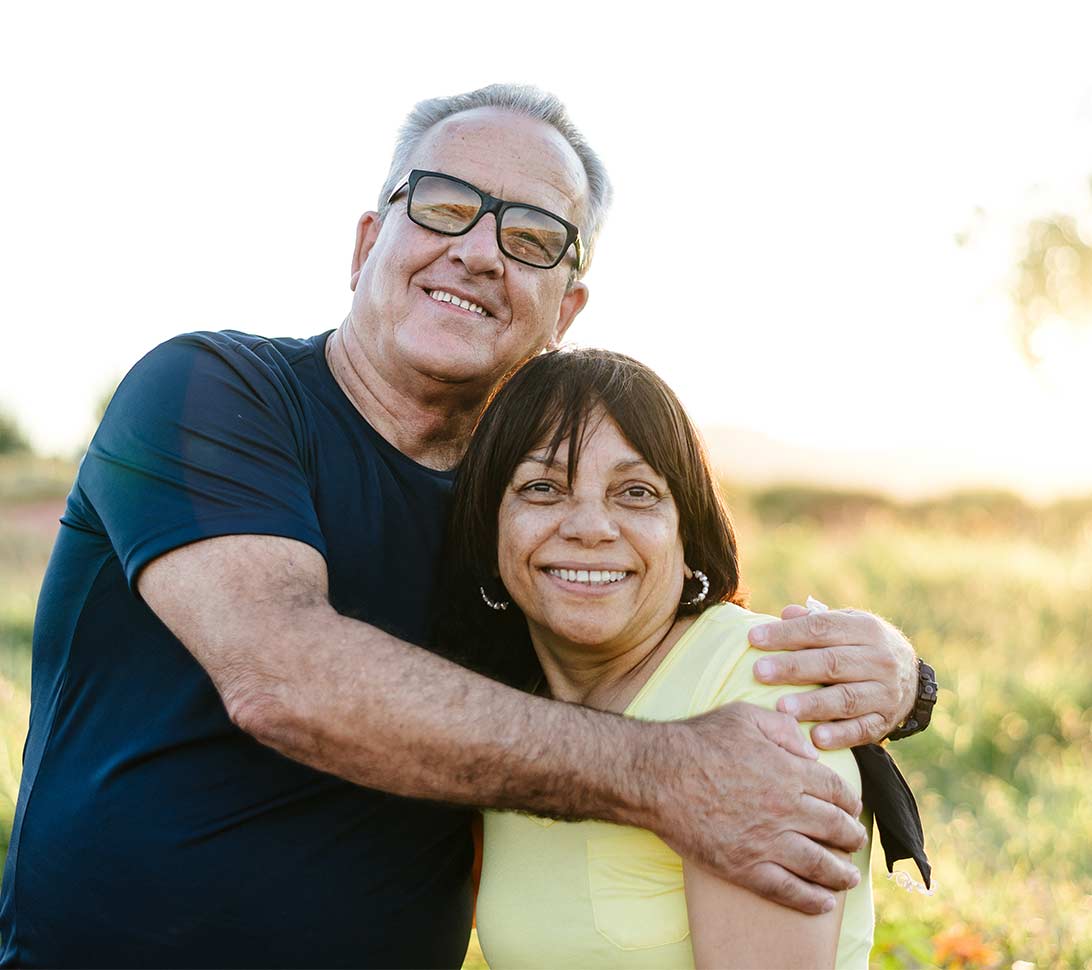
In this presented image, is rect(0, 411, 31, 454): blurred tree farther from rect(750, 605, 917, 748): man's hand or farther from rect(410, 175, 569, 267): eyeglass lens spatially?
rect(750, 605, 917, 748): man's hand

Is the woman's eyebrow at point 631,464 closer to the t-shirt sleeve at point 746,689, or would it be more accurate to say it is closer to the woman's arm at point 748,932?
the t-shirt sleeve at point 746,689

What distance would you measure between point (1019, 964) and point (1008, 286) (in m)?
14.1

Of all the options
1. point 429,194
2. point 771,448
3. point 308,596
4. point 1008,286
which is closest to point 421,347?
point 429,194

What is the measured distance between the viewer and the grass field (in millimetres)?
4555

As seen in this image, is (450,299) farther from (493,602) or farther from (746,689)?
(746,689)

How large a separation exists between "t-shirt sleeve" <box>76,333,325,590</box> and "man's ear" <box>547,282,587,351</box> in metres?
1.19

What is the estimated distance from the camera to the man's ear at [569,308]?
380cm

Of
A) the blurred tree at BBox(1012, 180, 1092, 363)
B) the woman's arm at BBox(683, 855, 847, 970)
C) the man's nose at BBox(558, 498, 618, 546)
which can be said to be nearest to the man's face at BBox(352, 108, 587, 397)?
the man's nose at BBox(558, 498, 618, 546)

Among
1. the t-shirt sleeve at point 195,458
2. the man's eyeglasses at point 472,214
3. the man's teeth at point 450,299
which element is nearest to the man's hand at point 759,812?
the t-shirt sleeve at point 195,458

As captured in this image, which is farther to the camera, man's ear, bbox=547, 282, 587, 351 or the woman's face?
man's ear, bbox=547, 282, 587, 351

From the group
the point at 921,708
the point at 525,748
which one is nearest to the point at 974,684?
the point at 921,708

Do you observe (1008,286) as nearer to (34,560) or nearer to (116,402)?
(34,560)

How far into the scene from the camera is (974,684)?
847 centimetres

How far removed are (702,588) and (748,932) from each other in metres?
0.83
